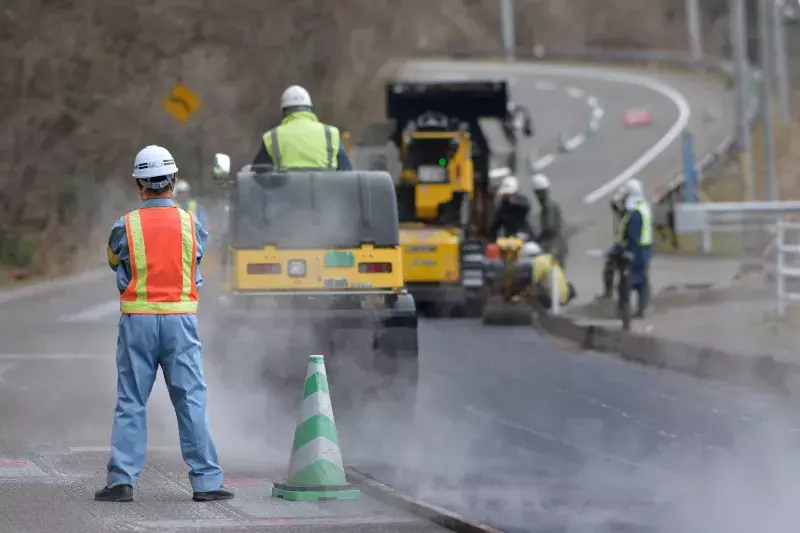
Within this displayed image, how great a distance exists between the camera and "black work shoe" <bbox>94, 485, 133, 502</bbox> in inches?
411

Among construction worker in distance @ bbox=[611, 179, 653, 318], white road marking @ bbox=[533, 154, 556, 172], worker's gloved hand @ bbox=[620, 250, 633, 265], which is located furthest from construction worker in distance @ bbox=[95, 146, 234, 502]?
white road marking @ bbox=[533, 154, 556, 172]

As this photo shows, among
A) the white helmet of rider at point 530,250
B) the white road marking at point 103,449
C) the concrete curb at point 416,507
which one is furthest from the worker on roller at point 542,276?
the concrete curb at point 416,507

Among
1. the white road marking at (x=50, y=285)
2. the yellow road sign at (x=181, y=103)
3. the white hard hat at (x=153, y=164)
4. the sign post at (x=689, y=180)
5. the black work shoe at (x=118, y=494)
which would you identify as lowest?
the black work shoe at (x=118, y=494)

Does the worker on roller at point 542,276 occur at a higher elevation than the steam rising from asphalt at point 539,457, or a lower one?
higher

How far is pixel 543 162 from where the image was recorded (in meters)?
57.3

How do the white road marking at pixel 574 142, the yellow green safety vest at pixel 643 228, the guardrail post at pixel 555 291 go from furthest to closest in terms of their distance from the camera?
the white road marking at pixel 574 142 → the guardrail post at pixel 555 291 → the yellow green safety vest at pixel 643 228

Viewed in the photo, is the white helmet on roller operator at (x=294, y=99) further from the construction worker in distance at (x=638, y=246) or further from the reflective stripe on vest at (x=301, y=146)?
the construction worker in distance at (x=638, y=246)

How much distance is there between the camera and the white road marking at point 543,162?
56000mm

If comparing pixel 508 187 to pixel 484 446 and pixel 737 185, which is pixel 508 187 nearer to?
pixel 484 446

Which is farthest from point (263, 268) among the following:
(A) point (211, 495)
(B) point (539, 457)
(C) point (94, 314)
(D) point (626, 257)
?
(C) point (94, 314)

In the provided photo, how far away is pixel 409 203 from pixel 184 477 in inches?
650

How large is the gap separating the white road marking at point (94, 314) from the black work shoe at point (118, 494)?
605 inches

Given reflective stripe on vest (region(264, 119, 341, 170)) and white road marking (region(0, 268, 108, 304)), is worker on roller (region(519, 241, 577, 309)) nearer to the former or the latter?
white road marking (region(0, 268, 108, 304))

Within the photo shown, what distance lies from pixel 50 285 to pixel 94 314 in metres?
7.32
